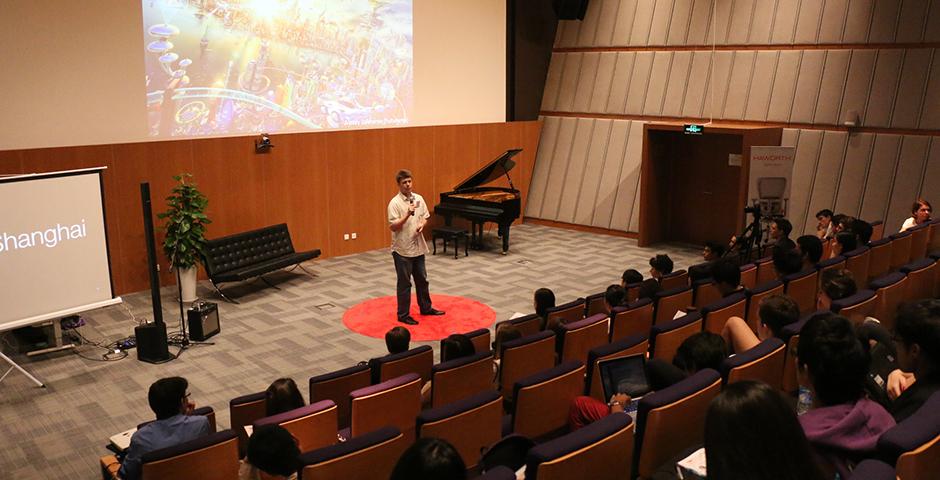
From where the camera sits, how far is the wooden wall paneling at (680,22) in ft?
41.4

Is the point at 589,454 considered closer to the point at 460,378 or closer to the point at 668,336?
the point at 460,378

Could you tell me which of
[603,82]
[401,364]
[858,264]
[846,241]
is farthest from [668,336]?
[603,82]

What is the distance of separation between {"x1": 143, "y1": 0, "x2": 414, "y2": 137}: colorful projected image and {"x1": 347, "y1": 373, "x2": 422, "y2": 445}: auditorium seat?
6.62 metres

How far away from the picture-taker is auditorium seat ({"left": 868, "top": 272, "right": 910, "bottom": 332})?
5.75 meters

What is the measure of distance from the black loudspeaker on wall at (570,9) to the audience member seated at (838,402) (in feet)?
38.6

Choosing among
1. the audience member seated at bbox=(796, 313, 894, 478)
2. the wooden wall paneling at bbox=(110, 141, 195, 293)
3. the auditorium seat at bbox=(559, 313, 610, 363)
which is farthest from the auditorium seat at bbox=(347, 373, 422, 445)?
the wooden wall paneling at bbox=(110, 141, 195, 293)

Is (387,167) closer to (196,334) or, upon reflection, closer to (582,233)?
(582,233)

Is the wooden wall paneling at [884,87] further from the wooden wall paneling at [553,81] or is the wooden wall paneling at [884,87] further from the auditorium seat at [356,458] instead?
the auditorium seat at [356,458]

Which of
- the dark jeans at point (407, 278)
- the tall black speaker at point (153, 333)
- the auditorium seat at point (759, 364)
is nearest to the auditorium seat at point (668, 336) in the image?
the auditorium seat at point (759, 364)

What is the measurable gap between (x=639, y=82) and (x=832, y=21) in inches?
123

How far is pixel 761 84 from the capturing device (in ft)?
38.9

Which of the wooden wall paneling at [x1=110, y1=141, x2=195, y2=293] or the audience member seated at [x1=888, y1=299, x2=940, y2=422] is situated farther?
the wooden wall paneling at [x1=110, y1=141, x2=195, y2=293]

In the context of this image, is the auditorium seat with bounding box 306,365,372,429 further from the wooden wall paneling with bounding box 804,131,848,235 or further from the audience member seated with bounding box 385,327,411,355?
A: the wooden wall paneling with bounding box 804,131,848,235

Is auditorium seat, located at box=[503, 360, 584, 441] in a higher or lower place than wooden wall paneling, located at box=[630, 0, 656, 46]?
lower
